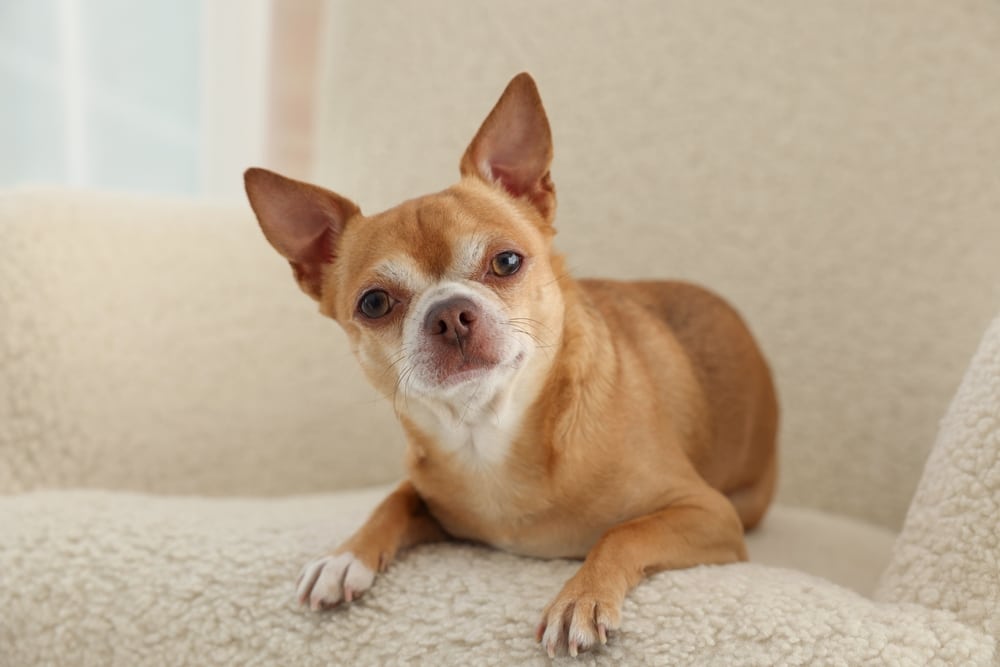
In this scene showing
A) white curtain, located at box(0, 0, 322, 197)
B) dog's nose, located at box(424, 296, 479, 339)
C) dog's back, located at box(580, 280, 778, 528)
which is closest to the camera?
dog's nose, located at box(424, 296, 479, 339)

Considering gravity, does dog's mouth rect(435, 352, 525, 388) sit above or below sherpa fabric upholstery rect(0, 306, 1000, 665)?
above

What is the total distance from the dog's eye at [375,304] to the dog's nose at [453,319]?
0.38 ft

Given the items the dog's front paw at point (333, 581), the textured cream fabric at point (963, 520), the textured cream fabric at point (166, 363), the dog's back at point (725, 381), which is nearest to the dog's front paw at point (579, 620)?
the dog's front paw at point (333, 581)

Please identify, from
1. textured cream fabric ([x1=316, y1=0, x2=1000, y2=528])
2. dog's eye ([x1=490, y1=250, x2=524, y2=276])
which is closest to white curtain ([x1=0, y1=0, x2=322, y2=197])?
textured cream fabric ([x1=316, y1=0, x2=1000, y2=528])

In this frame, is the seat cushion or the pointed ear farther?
the pointed ear

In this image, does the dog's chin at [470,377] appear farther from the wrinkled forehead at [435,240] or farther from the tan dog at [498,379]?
the wrinkled forehead at [435,240]

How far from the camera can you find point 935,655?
1018mm

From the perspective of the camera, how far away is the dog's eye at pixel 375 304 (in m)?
1.29

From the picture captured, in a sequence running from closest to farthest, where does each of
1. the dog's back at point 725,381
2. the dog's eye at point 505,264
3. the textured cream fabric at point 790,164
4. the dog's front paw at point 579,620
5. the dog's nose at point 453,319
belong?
the dog's front paw at point 579,620 → the dog's nose at point 453,319 → the dog's eye at point 505,264 → the dog's back at point 725,381 → the textured cream fabric at point 790,164

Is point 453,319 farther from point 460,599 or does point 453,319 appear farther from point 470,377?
point 460,599

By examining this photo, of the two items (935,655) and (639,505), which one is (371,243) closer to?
(639,505)

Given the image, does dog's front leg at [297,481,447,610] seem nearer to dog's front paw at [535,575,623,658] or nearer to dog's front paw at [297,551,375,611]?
dog's front paw at [297,551,375,611]

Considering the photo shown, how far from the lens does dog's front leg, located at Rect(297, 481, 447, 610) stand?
1193 millimetres

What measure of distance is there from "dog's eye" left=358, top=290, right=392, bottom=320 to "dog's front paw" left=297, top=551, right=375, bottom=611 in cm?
34
